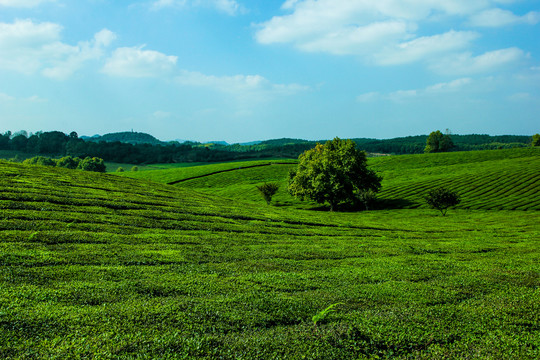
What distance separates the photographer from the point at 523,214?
68.7 m

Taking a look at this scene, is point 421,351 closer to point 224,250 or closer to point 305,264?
point 305,264

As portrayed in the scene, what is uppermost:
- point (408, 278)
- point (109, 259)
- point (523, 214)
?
point (109, 259)

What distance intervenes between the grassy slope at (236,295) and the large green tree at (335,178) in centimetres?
5765

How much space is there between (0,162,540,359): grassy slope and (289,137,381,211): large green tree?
57.6 metres

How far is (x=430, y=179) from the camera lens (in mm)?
105562

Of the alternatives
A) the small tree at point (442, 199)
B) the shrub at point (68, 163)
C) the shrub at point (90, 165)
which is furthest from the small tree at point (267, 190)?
A: the shrub at point (68, 163)

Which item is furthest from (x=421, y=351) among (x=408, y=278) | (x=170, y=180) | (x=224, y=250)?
(x=170, y=180)

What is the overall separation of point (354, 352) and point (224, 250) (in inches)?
537

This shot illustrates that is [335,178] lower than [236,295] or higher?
higher

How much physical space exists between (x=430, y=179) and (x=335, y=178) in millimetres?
38941

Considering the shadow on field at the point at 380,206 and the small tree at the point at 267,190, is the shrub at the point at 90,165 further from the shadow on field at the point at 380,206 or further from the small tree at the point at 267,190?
the shadow on field at the point at 380,206

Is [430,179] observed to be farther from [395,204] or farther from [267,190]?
[267,190]

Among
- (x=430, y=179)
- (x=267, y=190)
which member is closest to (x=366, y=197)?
(x=267, y=190)

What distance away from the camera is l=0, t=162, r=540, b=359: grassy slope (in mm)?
10078
